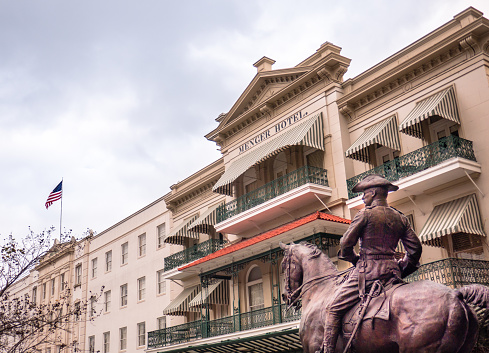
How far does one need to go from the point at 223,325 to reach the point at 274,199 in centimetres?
639

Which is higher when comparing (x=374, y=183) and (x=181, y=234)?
(x=181, y=234)

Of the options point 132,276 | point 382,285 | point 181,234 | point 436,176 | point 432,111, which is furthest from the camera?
point 132,276

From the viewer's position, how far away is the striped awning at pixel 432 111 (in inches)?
758

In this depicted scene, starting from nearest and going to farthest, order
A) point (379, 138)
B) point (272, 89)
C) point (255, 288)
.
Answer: point (379, 138), point (255, 288), point (272, 89)

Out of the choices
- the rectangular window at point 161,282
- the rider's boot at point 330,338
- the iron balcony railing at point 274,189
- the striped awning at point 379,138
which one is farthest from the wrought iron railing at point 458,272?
the rectangular window at point 161,282

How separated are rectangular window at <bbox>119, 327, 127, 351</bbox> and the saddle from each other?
31595mm

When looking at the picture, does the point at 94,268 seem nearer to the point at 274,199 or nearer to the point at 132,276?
the point at 132,276

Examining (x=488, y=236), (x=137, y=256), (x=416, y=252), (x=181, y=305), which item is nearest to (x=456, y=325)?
(x=416, y=252)

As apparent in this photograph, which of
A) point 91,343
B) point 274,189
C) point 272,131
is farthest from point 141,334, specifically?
point 272,131

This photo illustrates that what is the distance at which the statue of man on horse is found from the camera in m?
7.96

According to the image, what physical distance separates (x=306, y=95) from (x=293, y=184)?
13.7 feet

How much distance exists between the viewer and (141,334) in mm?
35750

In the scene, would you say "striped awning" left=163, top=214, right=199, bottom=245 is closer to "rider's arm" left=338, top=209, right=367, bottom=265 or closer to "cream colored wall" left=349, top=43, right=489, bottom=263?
"cream colored wall" left=349, top=43, right=489, bottom=263

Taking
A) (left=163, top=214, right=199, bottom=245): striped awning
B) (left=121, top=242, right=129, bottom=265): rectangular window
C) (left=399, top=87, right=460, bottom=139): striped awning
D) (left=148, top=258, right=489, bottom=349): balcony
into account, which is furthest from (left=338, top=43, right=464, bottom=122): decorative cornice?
(left=121, top=242, right=129, bottom=265): rectangular window
